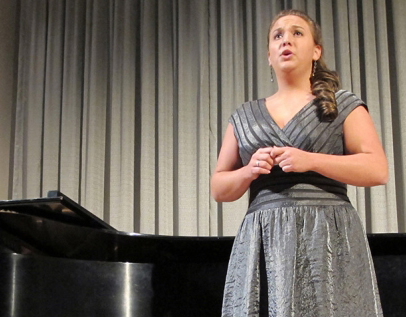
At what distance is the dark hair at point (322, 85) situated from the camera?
1391mm

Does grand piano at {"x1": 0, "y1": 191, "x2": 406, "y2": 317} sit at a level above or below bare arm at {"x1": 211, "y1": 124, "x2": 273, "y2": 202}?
below

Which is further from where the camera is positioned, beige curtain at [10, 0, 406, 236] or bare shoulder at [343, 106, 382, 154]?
beige curtain at [10, 0, 406, 236]

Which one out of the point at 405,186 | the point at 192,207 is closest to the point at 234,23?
the point at 192,207

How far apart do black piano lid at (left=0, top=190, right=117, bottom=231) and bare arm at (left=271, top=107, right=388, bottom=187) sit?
0.61 meters

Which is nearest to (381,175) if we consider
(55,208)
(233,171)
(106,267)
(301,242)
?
(301,242)

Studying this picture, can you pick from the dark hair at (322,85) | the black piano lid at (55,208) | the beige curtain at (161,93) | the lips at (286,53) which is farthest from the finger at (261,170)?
the beige curtain at (161,93)

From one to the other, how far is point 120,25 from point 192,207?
109cm

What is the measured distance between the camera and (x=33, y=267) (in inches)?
76.9

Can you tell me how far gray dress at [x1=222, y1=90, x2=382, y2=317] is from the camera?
1.27 metres

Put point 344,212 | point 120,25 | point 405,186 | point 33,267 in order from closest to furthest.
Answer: point 344,212 → point 33,267 → point 405,186 → point 120,25

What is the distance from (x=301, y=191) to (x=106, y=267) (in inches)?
Answer: 41.8

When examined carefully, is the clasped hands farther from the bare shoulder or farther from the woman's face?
the woman's face

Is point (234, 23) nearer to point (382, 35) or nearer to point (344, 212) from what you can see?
point (382, 35)

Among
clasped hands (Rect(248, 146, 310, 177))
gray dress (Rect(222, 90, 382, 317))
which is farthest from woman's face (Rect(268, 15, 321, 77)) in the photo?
clasped hands (Rect(248, 146, 310, 177))
